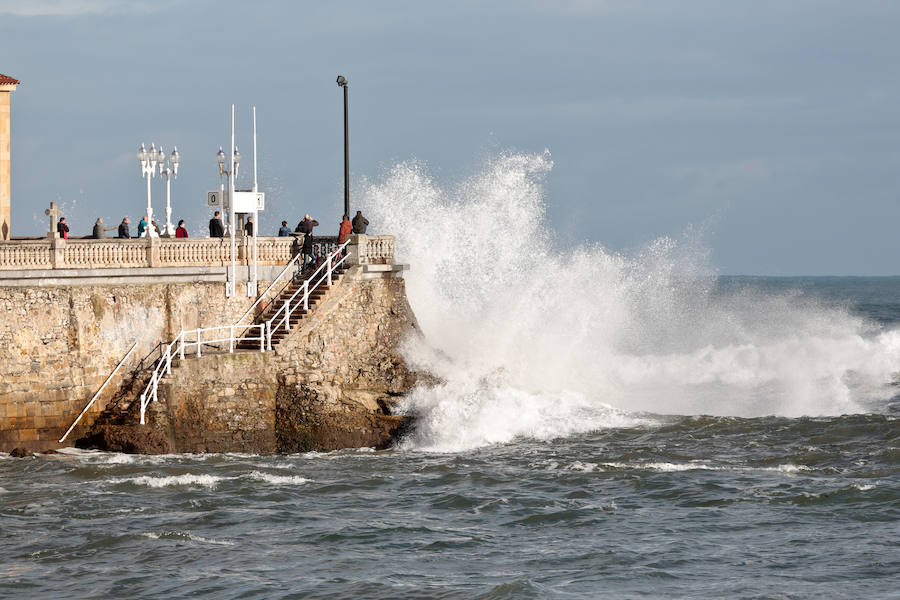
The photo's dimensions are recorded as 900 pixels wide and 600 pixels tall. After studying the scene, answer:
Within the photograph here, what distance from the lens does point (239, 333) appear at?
29.2m

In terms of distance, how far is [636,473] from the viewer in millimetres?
25266

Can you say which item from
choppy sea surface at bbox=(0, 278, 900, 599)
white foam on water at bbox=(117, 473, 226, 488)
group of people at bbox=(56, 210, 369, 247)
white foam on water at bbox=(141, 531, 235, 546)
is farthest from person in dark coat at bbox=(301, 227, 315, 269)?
white foam on water at bbox=(141, 531, 235, 546)

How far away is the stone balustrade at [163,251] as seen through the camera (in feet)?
87.8

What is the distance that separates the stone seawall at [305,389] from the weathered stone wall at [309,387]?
0.8 inches

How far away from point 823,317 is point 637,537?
3320 cm

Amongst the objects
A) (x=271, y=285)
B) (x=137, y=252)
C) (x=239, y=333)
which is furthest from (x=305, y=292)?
(x=137, y=252)

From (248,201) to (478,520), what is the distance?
36.1ft

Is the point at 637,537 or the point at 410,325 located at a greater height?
the point at 410,325

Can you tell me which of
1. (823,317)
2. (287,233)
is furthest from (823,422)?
(823,317)

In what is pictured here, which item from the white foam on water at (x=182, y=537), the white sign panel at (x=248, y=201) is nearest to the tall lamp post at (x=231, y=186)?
the white sign panel at (x=248, y=201)

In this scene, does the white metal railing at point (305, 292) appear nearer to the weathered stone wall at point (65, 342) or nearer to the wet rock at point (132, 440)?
the weathered stone wall at point (65, 342)

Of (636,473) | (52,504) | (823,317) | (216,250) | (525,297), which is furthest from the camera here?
(823,317)

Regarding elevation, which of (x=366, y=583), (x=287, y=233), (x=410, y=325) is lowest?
(x=366, y=583)

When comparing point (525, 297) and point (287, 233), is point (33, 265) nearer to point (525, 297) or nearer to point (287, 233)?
point (287, 233)
